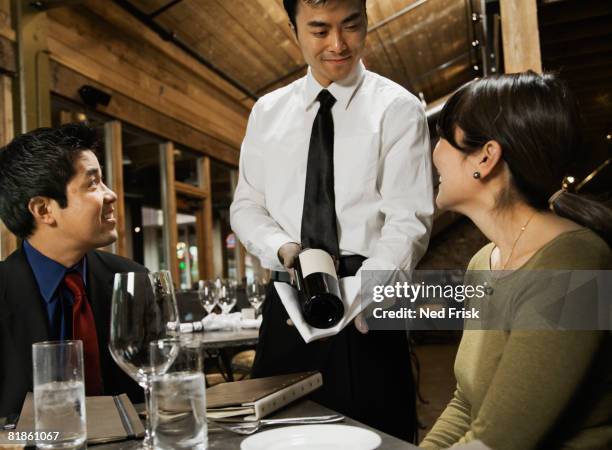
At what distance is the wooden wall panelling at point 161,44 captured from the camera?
5625mm

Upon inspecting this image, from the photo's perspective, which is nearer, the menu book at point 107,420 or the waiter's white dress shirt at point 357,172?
the menu book at point 107,420

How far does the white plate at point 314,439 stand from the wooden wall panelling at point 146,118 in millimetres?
4754

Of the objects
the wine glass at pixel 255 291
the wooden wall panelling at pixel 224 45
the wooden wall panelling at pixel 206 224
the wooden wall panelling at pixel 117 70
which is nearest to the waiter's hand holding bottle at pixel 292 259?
the wine glass at pixel 255 291

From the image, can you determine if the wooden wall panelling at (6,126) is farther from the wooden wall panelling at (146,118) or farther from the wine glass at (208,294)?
the wine glass at (208,294)

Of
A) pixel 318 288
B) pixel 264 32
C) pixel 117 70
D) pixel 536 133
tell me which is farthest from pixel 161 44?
pixel 536 133

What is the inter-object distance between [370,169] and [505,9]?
157 cm

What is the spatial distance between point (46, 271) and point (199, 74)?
594 centimetres

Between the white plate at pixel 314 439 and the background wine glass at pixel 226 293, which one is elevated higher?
the background wine glass at pixel 226 293

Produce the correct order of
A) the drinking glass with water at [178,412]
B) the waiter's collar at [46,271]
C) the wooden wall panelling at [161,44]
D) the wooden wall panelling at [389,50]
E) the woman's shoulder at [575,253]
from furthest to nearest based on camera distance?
the wooden wall panelling at [389,50]
the wooden wall panelling at [161,44]
the waiter's collar at [46,271]
the woman's shoulder at [575,253]
the drinking glass with water at [178,412]

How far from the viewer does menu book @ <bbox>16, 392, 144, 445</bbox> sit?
3.14 ft

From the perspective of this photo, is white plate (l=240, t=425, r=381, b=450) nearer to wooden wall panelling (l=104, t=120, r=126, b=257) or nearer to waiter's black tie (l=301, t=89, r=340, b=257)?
waiter's black tie (l=301, t=89, r=340, b=257)

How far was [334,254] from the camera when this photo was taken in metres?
1.57

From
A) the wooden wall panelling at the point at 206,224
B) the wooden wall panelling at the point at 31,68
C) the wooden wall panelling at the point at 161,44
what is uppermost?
the wooden wall panelling at the point at 161,44

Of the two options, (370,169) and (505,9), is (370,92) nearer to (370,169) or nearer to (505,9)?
(370,169)
